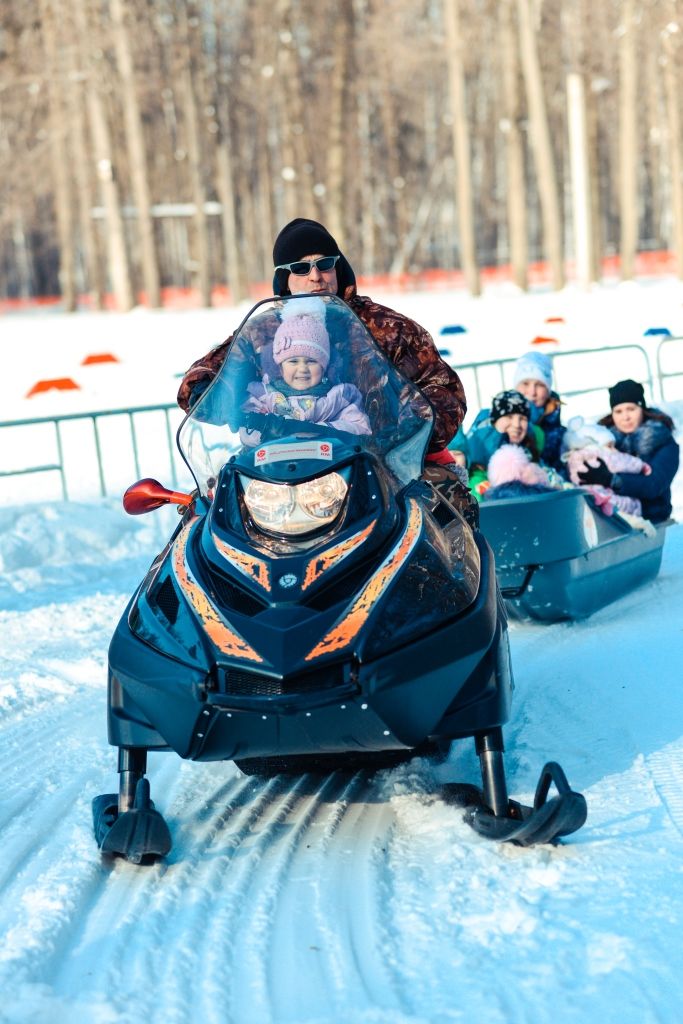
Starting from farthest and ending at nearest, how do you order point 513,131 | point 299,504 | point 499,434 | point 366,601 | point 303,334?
1. point 513,131
2. point 499,434
3. point 303,334
4. point 299,504
5. point 366,601

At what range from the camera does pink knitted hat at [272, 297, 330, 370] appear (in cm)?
418

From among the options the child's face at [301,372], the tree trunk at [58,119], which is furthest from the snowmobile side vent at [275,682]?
the tree trunk at [58,119]

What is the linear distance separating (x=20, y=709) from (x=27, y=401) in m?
13.2

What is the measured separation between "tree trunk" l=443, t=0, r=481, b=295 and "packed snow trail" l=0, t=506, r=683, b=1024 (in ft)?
96.6

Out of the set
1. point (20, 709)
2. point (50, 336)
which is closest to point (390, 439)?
point (20, 709)

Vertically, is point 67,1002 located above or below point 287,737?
below

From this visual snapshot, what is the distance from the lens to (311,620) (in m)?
3.58

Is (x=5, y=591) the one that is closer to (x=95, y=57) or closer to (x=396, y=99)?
(x=95, y=57)


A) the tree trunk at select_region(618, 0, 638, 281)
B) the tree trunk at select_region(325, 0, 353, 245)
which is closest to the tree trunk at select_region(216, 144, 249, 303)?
the tree trunk at select_region(325, 0, 353, 245)

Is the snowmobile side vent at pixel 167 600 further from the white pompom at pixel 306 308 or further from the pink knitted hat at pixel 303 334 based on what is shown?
the white pompom at pixel 306 308

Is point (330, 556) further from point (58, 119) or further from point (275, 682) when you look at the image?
point (58, 119)

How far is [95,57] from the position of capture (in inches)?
1278

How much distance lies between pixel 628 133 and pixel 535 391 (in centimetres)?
2763

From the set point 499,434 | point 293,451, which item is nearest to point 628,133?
point 499,434
